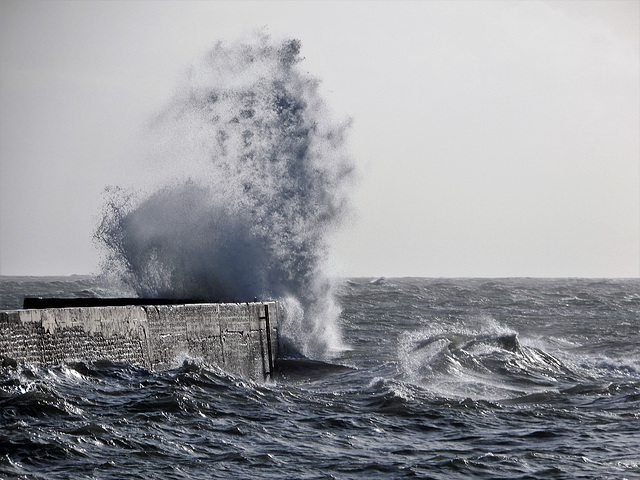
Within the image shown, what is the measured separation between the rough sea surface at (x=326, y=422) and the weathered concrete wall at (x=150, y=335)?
21 centimetres

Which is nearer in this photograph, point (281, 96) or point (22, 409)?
point (22, 409)

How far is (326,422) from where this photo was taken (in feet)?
28.1

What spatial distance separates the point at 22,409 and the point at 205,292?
403 inches

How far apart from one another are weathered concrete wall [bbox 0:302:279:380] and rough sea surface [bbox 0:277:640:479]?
0.21 metres

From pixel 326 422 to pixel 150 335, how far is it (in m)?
2.90

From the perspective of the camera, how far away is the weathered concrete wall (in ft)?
28.8

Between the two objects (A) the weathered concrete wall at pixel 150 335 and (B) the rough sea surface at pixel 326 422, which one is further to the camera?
(A) the weathered concrete wall at pixel 150 335

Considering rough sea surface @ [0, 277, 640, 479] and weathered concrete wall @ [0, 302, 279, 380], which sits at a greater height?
weathered concrete wall @ [0, 302, 279, 380]

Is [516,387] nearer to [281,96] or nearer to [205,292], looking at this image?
[205,292]

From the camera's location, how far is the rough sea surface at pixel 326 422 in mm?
6707

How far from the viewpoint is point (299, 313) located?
17.7 meters

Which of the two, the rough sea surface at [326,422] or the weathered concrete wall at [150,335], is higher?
the weathered concrete wall at [150,335]

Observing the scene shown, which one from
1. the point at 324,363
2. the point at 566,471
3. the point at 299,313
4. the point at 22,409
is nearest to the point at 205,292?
the point at 299,313

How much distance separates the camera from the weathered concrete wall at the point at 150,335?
8773mm
